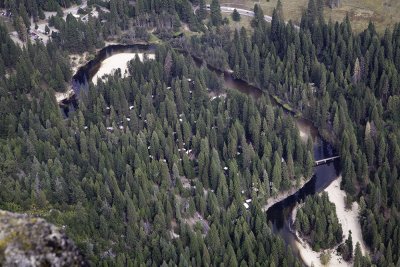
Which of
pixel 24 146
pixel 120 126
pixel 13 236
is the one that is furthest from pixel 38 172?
pixel 13 236

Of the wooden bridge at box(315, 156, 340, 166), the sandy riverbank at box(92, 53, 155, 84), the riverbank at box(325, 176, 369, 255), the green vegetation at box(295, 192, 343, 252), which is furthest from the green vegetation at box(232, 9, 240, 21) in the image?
the green vegetation at box(295, 192, 343, 252)

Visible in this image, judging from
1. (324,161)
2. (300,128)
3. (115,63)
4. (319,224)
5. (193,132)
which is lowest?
(319,224)

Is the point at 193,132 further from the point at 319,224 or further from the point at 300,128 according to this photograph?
the point at 319,224

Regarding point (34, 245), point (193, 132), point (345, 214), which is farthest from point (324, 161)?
point (34, 245)

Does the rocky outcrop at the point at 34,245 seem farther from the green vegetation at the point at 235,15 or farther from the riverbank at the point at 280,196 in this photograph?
the green vegetation at the point at 235,15

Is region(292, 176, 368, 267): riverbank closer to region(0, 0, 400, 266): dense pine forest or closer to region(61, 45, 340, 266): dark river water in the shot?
region(61, 45, 340, 266): dark river water

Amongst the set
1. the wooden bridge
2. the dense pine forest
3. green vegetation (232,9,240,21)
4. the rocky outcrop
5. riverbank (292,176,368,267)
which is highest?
the rocky outcrop

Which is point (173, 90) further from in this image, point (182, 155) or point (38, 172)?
point (38, 172)
